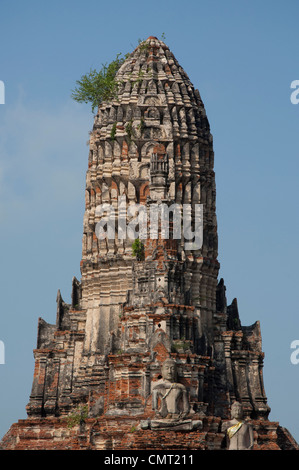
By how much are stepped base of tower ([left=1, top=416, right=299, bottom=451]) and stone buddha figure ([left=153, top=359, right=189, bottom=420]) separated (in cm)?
71

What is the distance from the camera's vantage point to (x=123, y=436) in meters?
43.5

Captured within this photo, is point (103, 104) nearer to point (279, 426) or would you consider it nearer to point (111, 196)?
point (111, 196)

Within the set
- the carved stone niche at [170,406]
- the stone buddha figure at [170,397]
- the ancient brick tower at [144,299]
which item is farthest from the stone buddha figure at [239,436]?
the ancient brick tower at [144,299]

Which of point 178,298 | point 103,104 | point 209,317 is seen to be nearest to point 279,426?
point 209,317

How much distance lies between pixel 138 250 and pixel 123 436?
47.7ft

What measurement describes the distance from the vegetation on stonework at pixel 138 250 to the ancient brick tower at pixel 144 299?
109mm

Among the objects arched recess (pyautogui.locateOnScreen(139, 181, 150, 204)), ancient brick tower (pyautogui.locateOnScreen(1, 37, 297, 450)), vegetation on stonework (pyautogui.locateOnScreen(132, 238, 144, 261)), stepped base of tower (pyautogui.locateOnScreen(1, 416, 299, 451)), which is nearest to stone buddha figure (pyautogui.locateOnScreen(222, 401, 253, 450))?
stepped base of tower (pyautogui.locateOnScreen(1, 416, 299, 451))

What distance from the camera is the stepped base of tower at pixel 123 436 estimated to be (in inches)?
1565

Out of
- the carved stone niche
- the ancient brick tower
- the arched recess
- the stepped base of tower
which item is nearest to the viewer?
the stepped base of tower

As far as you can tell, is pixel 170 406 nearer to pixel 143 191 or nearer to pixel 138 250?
pixel 138 250

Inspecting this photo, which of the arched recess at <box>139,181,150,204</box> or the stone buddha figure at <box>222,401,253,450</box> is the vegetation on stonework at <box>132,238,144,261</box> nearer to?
the arched recess at <box>139,181,150,204</box>

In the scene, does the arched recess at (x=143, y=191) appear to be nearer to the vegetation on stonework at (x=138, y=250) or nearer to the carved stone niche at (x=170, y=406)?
the vegetation on stonework at (x=138, y=250)

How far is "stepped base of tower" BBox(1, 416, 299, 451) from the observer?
39.8 m

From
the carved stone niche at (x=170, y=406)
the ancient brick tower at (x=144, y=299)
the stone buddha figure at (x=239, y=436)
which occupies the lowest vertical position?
the stone buddha figure at (x=239, y=436)
